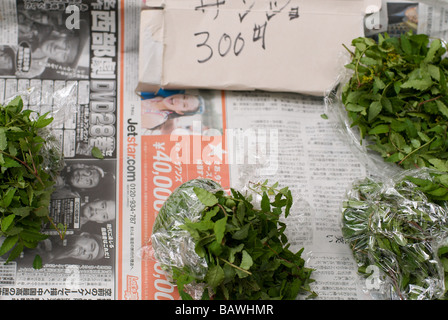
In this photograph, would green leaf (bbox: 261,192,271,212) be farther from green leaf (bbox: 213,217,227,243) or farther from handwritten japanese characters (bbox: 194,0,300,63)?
handwritten japanese characters (bbox: 194,0,300,63)

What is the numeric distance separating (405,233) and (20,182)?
57 centimetres

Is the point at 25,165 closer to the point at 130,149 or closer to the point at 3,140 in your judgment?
the point at 3,140

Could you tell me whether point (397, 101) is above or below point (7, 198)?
above

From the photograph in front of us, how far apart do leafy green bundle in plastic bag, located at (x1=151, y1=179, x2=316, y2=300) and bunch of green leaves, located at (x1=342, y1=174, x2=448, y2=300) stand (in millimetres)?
123

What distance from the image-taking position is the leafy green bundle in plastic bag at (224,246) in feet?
2.08

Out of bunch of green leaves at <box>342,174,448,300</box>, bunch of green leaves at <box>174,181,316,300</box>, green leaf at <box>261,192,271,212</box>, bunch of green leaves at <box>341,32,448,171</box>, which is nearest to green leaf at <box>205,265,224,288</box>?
bunch of green leaves at <box>174,181,316,300</box>

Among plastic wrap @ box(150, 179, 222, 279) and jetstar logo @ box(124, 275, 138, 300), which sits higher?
plastic wrap @ box(150, 179, 222, 279)

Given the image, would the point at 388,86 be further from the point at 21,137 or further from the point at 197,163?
the point at 21,137

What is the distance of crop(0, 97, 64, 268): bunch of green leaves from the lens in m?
0.65

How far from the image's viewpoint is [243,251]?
646mm

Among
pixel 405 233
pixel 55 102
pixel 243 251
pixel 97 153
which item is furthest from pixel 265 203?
pixel 55 102

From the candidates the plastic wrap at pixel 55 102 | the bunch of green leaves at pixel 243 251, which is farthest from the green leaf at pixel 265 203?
the plastic wrap at pixel 55 102

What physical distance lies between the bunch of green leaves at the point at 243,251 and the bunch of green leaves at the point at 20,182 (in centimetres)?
23

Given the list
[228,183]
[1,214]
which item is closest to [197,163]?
[228,183]
